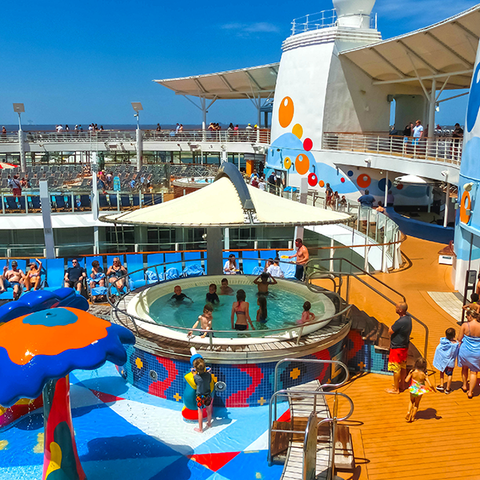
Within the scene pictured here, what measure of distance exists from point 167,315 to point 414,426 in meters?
4.99

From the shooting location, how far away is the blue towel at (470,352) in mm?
6926

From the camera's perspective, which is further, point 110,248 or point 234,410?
point 110,248

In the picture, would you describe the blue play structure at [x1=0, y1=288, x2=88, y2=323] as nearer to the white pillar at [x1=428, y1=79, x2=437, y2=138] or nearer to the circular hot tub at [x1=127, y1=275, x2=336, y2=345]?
the circular hot tub at [x1=127, y1=275, x2=336, y2=345]

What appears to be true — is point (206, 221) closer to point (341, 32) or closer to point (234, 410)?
point (234, 410)

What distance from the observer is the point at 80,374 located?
8.84 meters

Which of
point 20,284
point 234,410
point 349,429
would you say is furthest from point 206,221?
point 20,284

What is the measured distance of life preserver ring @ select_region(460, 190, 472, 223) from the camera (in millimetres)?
11227

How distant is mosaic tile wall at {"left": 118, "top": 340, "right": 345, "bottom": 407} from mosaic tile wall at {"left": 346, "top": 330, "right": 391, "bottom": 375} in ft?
1.55

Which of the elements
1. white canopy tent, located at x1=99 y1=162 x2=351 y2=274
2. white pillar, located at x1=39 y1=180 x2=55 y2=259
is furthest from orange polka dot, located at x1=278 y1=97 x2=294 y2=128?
white canopy tent, located at x1=99 y1=162 x2=351 y2=274

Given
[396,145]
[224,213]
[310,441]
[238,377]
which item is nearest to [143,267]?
[224,213]

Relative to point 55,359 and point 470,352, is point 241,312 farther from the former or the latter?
point 55,359

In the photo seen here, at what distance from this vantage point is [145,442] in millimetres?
6816

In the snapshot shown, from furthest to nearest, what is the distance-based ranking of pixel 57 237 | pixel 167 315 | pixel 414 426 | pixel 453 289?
pixel 57 237 < pixel 453 289 < pixel 167 315 < pixel 414 426

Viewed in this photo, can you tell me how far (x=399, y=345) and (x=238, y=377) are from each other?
2.42m
